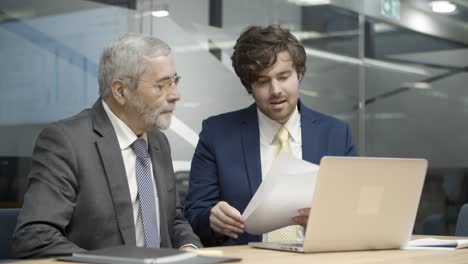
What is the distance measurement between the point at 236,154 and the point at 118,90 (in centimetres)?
61

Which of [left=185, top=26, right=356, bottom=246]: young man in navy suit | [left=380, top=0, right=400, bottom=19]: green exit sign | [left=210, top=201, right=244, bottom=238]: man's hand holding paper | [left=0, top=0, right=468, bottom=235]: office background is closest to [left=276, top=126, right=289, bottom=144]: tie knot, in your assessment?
[left=185, top=26, right=356, bottom=246]: young man in navy suit

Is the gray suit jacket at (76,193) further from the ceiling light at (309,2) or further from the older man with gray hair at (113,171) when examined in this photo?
the ceiling light at (309,2)

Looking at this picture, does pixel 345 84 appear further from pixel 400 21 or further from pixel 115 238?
pixel 115 238

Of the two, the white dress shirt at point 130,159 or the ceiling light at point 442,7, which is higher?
the ceiling light at point 442,7

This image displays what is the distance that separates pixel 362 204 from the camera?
7.94 ft

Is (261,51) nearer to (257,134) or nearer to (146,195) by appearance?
(257,134)

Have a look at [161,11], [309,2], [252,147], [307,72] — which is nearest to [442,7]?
[309,2]

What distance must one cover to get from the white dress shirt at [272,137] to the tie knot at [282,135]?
0.8 inches

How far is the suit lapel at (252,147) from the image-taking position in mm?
3230

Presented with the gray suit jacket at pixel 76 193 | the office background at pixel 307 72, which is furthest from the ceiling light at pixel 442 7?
the gray suit jacket at pixel 76 193

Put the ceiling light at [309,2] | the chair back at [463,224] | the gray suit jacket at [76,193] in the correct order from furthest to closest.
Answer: the ceiling light at [309,2]
the chair back at [463,224]
the gray suit jacket at [76,193]

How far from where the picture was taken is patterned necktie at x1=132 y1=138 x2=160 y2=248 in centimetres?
277

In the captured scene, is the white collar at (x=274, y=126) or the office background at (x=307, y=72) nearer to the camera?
the white collar at (x=274, y=126)

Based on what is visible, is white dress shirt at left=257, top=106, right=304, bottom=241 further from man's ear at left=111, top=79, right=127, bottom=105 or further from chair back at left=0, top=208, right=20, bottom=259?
chair back at left=0, top=208, right=20, bottom=259
